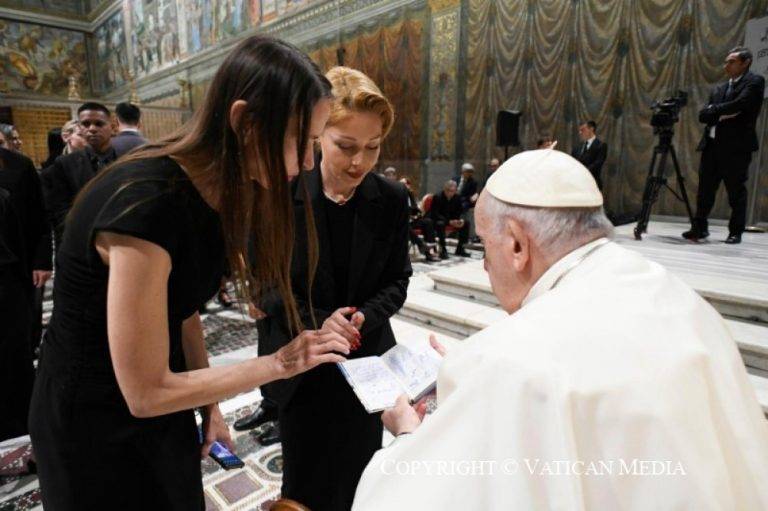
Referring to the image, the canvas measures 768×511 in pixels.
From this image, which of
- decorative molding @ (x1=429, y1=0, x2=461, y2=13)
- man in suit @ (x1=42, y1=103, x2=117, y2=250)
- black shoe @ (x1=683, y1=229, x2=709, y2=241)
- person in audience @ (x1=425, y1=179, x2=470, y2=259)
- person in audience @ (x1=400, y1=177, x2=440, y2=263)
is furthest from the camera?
decorative molding @ (x1=429, y1=0, x2=461, y2=13)

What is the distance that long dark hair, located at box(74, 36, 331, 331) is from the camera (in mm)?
871

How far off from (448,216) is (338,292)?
22.6ft

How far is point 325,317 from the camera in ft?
5.16

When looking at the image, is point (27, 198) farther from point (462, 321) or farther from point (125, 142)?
point (462, 321)

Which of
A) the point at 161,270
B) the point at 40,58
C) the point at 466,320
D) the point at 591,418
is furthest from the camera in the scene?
the point at 40,58

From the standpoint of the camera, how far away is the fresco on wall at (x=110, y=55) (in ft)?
71.5

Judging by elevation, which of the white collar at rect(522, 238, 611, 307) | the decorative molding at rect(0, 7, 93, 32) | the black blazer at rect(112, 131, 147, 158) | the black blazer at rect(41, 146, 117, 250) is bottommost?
the white collar at rect(522, 238, 611, 307)

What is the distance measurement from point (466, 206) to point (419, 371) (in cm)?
755

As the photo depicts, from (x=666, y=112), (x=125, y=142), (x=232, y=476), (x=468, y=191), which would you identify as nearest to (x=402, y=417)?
(x=232, y=476)

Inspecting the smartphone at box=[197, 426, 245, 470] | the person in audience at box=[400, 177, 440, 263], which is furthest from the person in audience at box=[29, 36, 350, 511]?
the person in audience at box=[400, 177, 440, 263]

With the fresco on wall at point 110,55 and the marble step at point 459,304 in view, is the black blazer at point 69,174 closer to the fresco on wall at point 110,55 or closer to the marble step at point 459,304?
the marble step at point 459,304

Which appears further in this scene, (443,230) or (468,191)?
(468,191)

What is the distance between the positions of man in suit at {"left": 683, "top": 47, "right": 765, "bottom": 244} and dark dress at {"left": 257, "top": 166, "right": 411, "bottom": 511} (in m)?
5.22

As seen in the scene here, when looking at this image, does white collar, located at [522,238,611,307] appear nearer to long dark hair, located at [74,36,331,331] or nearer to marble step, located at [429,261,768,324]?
long dark hair, located at [74,36,331,331]
